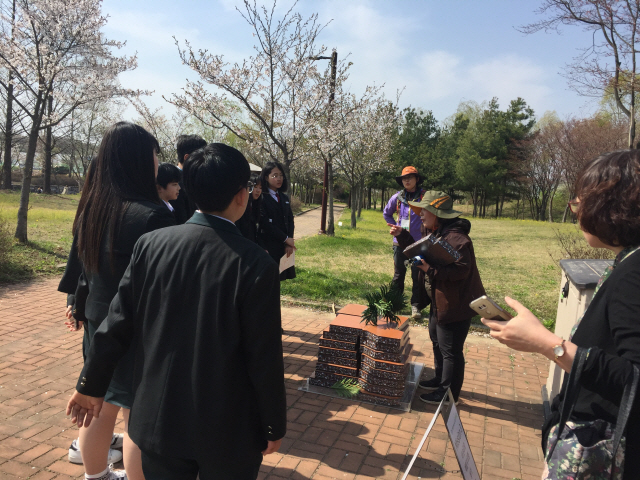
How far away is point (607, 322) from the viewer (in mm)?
1433

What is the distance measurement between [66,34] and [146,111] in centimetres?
1591

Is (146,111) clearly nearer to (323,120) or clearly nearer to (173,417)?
(323,120)

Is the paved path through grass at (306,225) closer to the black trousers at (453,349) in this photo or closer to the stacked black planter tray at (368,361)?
the stacked black planter tray at (368,361)

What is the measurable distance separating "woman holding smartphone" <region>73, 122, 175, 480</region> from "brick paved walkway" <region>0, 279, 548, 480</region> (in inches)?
45.8

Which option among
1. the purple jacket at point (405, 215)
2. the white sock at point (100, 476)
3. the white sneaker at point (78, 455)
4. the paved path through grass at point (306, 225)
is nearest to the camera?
the white sock at point (100, 476)

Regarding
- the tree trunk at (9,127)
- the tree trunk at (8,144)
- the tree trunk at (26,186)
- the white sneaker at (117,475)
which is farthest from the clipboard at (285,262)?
the tree trunk at (8,144)

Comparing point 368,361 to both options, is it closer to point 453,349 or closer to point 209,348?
point 453,349

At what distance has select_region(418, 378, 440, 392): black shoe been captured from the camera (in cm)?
429

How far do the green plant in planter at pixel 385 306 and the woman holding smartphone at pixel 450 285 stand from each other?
30 cm

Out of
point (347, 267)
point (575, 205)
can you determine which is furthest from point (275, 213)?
point (347, 267)

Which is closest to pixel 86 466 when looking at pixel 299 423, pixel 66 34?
pixel 299 423

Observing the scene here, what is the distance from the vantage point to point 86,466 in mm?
2420

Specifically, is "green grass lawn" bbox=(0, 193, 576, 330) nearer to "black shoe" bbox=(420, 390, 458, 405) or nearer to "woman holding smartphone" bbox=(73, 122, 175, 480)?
"black shoe" bbox=(420, 390, 458, 405)

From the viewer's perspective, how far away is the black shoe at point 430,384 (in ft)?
14.1
